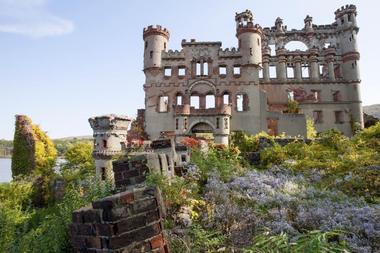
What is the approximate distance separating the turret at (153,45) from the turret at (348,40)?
20546 mm

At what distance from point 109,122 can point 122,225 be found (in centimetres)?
1426

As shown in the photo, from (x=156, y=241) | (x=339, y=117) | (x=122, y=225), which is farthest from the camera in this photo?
(x=339, y=117)

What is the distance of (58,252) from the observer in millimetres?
4512

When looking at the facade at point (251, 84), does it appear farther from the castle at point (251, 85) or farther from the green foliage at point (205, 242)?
the green foliage at point (205, 242)

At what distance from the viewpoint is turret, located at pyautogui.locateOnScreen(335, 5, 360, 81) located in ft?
113

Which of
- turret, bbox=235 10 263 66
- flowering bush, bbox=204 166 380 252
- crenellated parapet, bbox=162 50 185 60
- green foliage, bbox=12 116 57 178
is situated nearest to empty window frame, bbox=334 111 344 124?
turret, bbox=235 10 263 66

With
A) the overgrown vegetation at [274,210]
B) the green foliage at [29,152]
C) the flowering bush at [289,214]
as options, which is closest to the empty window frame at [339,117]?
the overgrown vegetation at [274,210]

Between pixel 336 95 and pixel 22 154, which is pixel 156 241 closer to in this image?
pixel 22 154

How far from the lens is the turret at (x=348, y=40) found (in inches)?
1353

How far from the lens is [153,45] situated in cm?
3331

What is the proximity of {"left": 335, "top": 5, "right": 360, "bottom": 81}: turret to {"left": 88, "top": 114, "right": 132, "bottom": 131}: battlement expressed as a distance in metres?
27.7

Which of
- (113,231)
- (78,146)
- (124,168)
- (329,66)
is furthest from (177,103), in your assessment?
(113,231)

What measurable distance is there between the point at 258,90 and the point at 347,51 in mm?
12167

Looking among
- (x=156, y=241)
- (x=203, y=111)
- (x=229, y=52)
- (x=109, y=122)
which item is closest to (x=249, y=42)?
(x=229, y=52)
